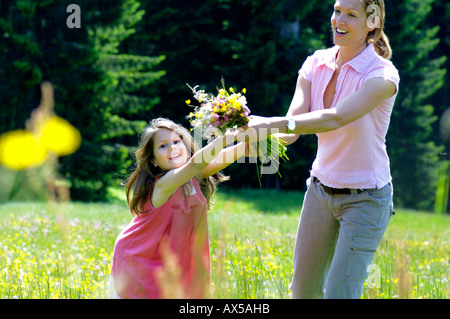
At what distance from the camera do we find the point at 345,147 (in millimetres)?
3314

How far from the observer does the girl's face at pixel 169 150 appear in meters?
3.74

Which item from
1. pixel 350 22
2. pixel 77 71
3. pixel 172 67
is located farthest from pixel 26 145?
pixel 350 22

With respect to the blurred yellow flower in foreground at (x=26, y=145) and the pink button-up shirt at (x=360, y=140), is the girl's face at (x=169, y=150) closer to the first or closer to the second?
the pink button-up shirt at (x=360, y=140)

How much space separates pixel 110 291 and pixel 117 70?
14262mm

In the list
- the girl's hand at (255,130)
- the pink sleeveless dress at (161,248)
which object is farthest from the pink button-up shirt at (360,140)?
the pink sleeveless dress at (161,248)

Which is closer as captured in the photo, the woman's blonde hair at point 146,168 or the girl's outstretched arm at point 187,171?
the girl's outstretched arm at point 187,171

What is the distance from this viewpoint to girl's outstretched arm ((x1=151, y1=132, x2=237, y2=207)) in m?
3.32

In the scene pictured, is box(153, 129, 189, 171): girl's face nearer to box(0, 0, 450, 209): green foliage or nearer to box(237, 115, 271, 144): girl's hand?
box(237, 115, 271, 144): girl's hand

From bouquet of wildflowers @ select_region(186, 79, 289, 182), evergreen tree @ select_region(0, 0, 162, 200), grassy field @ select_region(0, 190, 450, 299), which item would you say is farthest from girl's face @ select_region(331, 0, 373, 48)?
evergreen tree @ select_region(0, 0, 162, 200)

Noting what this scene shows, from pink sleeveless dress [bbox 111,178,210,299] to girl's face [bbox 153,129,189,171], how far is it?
0.65 feet

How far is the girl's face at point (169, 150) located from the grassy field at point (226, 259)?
59cm

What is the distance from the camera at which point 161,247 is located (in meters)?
3.51
